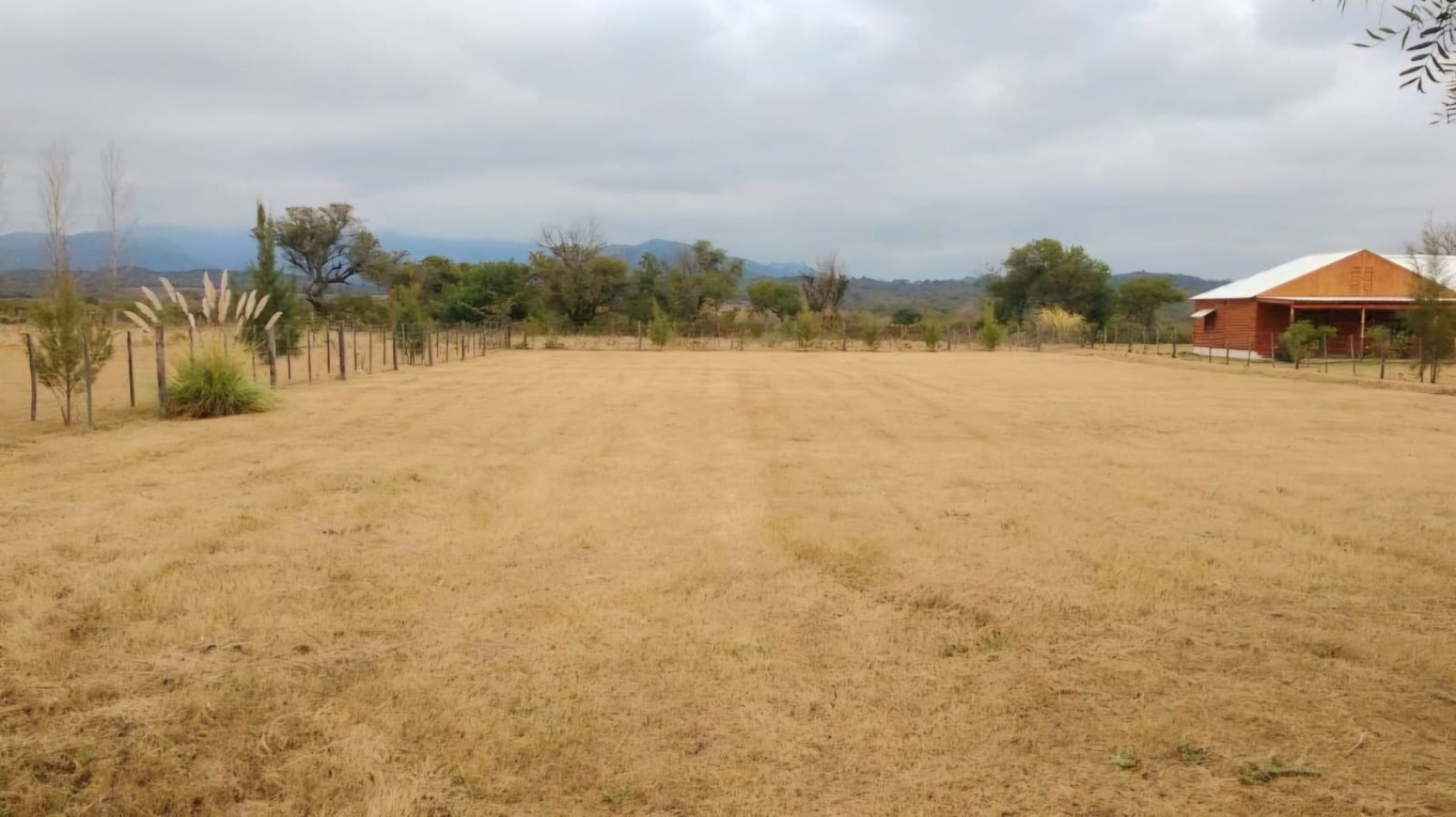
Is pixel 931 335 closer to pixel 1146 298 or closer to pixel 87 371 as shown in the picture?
pixel 1146 298

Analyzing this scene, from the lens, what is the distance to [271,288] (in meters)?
18.8

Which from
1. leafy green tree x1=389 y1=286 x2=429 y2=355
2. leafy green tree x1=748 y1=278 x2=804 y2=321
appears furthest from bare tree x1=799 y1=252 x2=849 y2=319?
leafy green tree x1=389 y1=286 x2=429 y2=355

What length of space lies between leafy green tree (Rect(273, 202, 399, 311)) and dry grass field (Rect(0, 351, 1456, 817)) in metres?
49.3

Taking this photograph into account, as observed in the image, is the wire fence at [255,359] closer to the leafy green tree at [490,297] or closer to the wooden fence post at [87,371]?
the wooden fence post at [87,371]

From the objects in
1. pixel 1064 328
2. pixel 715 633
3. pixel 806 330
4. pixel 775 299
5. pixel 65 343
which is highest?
pixel 775 299

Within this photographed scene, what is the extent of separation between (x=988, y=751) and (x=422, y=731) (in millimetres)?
1778

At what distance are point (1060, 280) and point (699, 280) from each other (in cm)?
1995

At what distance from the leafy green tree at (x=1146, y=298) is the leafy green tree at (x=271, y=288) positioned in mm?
43667

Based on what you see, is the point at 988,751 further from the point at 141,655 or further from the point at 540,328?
the point at 540,328

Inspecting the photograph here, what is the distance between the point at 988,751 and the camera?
2854 millimetres

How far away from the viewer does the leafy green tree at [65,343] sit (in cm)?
956

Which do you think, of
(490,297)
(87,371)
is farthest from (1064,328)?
(87,371)

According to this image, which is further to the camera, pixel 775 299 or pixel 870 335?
pixel 775 299

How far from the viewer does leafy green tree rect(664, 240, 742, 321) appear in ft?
167
